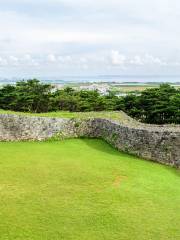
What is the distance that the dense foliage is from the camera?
3247 cm

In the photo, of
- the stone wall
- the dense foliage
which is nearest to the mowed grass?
the stone wall

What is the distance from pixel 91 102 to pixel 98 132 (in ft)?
65.5

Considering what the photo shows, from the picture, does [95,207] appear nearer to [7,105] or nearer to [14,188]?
[14,188]

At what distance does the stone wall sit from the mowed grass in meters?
0.60

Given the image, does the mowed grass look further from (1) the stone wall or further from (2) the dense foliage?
(2) the dense foliage

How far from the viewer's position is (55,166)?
11.3m

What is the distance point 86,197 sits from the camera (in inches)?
334

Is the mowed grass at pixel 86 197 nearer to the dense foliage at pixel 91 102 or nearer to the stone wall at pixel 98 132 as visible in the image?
the stone wall at pixel 98 132

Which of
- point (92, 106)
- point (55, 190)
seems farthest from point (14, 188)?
point (92, 106)

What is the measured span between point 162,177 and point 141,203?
7.88 ft

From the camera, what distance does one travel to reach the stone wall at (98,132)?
12537mm

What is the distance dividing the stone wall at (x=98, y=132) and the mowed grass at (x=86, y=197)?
1.96 feet

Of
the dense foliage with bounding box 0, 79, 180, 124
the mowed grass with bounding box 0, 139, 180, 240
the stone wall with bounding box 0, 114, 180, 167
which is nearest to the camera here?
the mowed grass with bounding box 0, 139, 180, 240

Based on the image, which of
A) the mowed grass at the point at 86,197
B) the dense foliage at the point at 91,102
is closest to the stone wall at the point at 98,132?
the mowed grass at the point at 86,197
